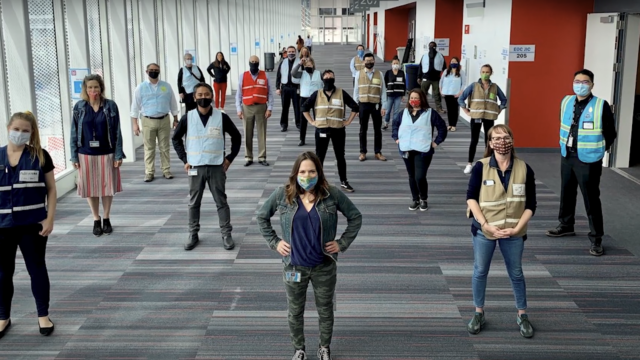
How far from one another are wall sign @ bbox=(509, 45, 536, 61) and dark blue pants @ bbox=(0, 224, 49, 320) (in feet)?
29.0

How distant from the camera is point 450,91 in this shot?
13617 mm

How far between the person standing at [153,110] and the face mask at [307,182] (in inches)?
209

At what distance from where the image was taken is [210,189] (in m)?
6.42

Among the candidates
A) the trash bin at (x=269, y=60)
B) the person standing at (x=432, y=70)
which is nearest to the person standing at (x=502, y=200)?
the person standing at (x=432, y=70)

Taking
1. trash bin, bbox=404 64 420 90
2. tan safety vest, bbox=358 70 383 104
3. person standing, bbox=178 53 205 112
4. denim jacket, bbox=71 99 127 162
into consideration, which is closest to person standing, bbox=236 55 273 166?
tan safety vest, bbox=358 70 383 104

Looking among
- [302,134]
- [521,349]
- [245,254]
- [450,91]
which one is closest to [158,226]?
[245,254]

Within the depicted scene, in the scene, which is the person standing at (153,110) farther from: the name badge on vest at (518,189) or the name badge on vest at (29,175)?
the name badge on vest at (518,189)

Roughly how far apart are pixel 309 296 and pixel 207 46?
14.6 meters

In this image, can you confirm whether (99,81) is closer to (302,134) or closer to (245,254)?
(245,254)

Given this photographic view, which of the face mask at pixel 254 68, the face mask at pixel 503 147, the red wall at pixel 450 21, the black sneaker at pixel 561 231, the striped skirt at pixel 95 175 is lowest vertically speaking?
the black sneaker at pixel 561 231

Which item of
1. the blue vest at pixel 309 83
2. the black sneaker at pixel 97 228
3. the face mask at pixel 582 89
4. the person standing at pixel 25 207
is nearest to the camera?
the person standing at pixel 25 207

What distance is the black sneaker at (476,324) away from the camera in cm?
466

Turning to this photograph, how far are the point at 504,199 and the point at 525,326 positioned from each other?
2.99 feet

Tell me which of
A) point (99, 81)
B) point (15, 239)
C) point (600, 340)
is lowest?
point (600, 340)
